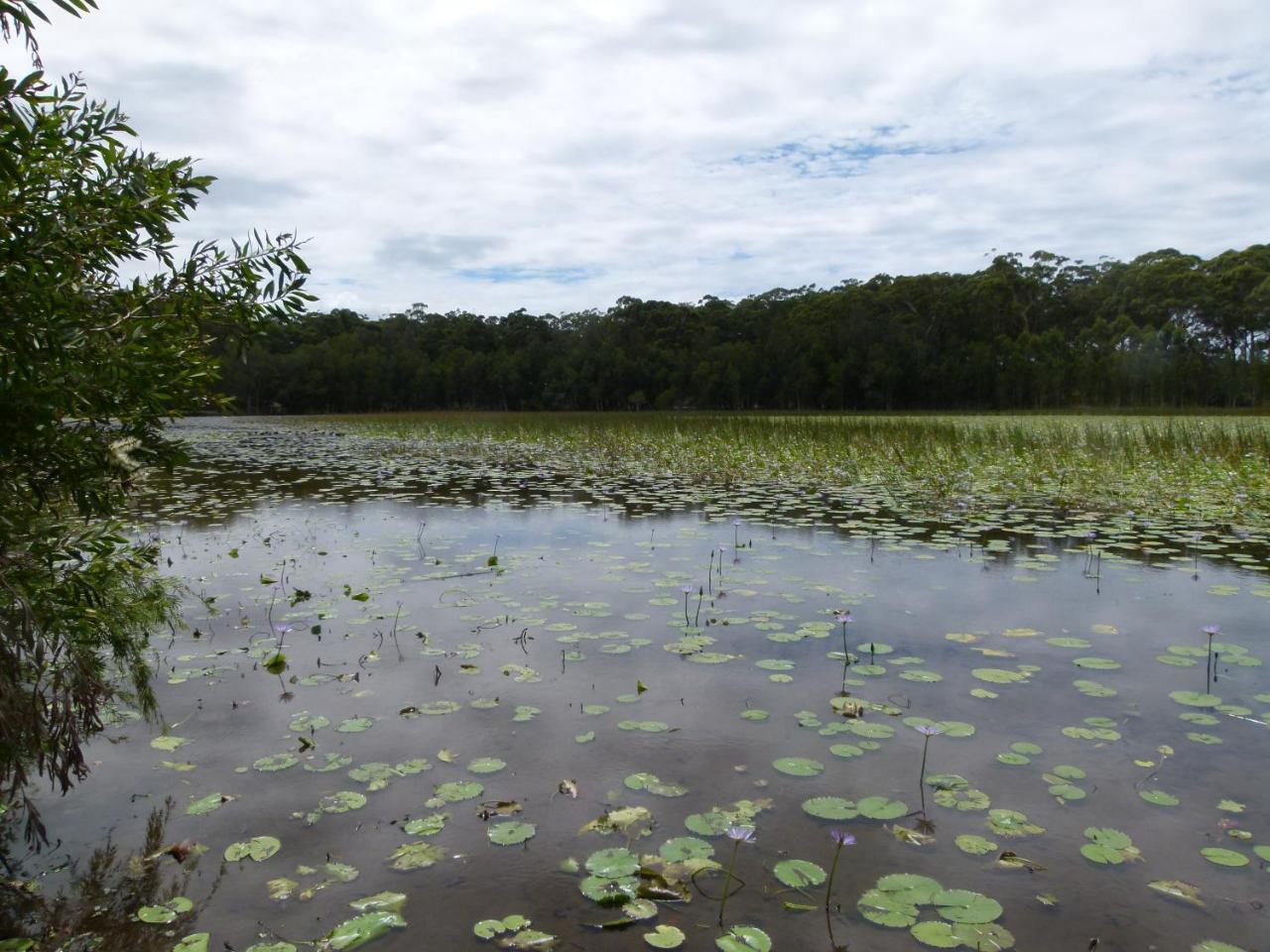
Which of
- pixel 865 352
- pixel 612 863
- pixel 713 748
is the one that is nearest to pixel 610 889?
pixel 612 863

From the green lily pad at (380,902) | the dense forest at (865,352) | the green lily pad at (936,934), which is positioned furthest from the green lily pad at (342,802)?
the dense forest at (865,352)

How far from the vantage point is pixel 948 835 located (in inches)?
84.3

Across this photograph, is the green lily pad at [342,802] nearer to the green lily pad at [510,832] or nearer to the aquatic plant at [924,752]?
the green lily pad at [510,832]

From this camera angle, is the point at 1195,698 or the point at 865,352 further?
the point at 865,352

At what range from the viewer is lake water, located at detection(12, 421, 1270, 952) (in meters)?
1.89

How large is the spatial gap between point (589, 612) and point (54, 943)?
2758 millimetres

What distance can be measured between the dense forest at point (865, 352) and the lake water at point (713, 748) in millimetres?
41067

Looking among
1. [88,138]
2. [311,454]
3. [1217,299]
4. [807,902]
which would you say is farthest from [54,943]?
[1217,299]

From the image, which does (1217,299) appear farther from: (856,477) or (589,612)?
(589,612)

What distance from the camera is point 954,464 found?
11.5 metres

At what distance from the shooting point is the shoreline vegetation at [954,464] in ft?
26.5

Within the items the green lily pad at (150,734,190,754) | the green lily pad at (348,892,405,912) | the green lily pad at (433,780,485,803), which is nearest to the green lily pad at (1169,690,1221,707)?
the green lily pad at (433,780,485,803)

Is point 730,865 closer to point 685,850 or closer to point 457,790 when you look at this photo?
point 685,850

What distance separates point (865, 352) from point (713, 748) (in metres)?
51.9
